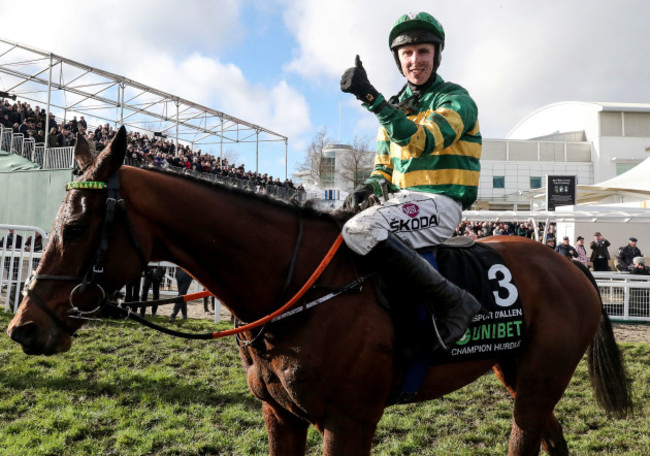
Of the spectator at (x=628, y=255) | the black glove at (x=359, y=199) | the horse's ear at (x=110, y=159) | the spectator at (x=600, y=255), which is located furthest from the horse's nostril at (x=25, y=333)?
the spectator at (x=628, y=255)

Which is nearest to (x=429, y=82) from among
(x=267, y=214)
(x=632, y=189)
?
(x=267, y=214)

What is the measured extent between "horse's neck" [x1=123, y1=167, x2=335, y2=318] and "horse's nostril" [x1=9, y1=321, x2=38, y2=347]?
0.56 m

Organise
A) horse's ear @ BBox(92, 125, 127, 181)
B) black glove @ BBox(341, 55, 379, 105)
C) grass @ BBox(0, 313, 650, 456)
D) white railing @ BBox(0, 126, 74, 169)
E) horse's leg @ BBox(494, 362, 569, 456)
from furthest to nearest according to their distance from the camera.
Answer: white railing @ BBox(0, 126, 74, 169), grass @ BBox(0, 313, 650, 456), horse's leg @ BBox(494, 362, 569, 456), black glove @ BBox(341, 55, 379, 105), horse's ear @ BBox(92, 125, 127, 181)

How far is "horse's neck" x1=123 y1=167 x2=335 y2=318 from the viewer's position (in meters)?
2.22

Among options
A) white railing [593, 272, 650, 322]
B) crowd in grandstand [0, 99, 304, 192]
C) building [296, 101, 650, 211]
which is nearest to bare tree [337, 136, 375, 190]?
building [296, 101, 650, 211]

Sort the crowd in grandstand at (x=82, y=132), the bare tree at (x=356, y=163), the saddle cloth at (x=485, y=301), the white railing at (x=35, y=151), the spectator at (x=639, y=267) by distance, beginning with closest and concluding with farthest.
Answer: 1. the saddle cloth at (x=485, y=301)
2. the spectator at (x=639, y=267)
3. the white railing at (x=35, y=151)
4. the crowd in grandstand at (x=82, y=132)
5. the bare tree at (x=356, y=163)

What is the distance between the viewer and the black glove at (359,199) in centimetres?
275

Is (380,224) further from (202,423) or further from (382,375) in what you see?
(202,423)

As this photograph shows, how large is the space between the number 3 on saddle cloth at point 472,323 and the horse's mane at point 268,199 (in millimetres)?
487

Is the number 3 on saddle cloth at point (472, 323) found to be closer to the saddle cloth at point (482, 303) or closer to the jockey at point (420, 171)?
the saddle cloth at point (482, 303)

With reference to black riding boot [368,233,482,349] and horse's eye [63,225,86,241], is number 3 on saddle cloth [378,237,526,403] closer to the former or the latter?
black riding boot [368,233,482,349]

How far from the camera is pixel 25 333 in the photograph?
77.1 inches

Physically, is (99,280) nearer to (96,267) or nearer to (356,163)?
(96,267)

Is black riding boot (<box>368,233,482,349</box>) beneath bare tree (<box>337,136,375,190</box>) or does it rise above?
beneath
